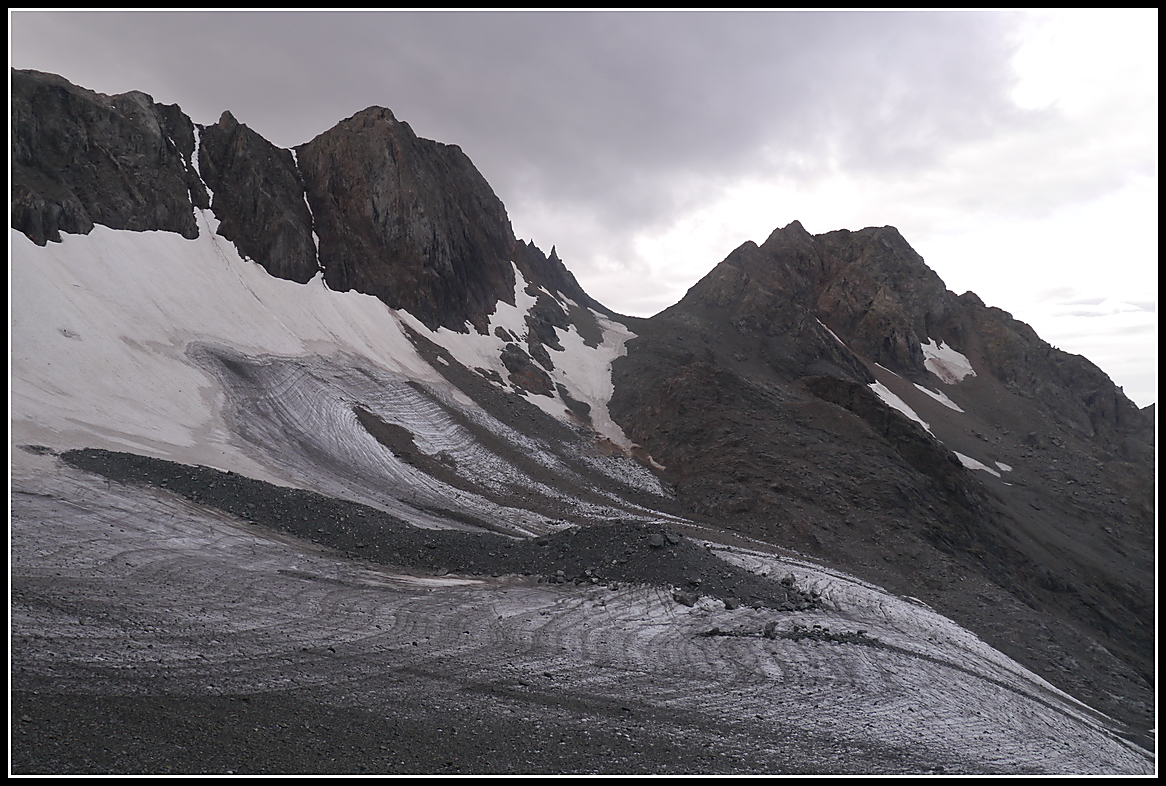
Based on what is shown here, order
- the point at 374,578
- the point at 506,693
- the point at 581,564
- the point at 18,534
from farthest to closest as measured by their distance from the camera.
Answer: the point at 581,564
the point at 374,578
the point at 18,534
the point at 506,693

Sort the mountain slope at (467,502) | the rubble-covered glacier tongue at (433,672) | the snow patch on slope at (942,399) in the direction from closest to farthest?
1. the rubble-covered glacier tongue at (433,672)
2. the mountain slope at (467,502)
3. the snow patch on slope at (942,399)

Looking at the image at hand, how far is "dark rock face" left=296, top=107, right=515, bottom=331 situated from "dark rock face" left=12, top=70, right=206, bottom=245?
968 centimetres

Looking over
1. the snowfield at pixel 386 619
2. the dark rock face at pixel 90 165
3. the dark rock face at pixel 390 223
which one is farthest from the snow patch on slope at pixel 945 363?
the dark rock face at pixel 90 165

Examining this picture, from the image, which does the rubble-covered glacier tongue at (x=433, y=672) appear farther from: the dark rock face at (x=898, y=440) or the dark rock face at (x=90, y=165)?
the dark rock face at (x=90, y=165)

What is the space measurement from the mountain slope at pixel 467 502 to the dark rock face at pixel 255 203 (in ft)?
0.95

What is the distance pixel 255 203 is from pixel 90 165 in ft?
31.6

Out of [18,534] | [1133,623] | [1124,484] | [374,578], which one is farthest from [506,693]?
[1124,484]

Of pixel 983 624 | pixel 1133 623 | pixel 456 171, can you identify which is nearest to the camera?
pixel 983 624

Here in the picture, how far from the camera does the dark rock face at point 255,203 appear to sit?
3966 centimetres

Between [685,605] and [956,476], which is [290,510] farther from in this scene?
[956,476]

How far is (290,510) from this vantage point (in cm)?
1631

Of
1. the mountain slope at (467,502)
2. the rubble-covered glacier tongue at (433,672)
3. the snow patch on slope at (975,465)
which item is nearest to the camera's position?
the rubble-covered glacier tongue at (433,672)

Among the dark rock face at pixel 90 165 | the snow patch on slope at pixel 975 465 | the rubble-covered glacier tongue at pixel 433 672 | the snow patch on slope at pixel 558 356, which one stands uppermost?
the dark rock face at pixel 90 165

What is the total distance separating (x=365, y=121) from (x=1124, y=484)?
80.1m
